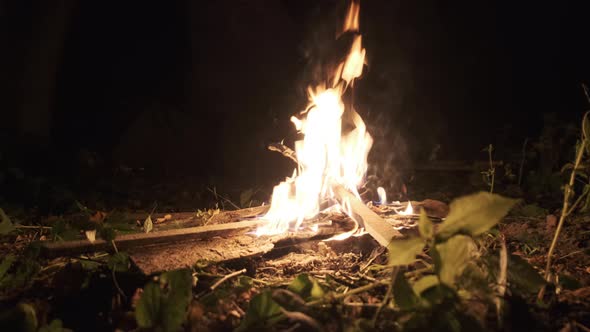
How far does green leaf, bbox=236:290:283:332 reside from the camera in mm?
1497

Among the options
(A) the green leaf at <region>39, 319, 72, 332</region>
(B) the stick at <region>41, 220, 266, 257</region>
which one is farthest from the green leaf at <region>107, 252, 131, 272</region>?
(A) the green leaf at <region>39, 319, 72, 332</region>

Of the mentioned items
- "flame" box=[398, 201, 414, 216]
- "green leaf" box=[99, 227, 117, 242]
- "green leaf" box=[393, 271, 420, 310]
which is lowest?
"flame" box=[398, 201, 414, 216]

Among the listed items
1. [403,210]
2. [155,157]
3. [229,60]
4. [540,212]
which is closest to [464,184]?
[540,212]

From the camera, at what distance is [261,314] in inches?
59.1

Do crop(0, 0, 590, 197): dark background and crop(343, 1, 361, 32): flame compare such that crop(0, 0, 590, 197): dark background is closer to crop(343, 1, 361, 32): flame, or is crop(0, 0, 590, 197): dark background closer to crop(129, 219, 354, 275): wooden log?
crop(343, 1, 361, 32): flame

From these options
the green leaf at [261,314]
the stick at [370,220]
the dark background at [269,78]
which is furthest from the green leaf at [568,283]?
the dark background at [269,78]

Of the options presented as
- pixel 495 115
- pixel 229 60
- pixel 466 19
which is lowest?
pixel 495 115

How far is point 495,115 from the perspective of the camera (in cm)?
766

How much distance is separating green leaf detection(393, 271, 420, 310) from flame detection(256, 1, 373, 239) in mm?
1709

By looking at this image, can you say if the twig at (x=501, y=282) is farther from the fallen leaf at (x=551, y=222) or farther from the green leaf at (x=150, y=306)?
the fallen leaf at (x=551, y=222)

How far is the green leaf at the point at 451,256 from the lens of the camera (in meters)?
1.35

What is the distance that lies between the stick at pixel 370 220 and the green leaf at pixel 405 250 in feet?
2.65

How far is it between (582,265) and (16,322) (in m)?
2.95

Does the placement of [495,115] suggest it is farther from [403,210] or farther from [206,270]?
[206,270]
